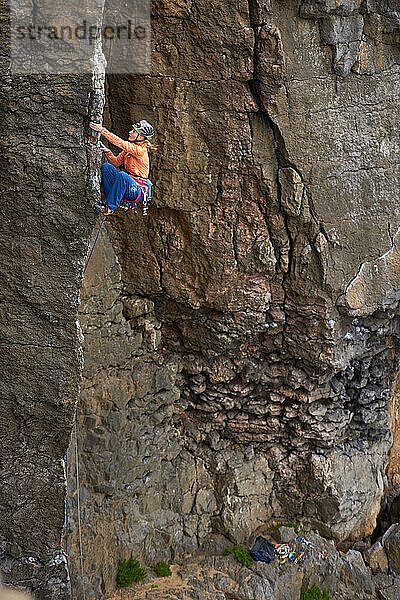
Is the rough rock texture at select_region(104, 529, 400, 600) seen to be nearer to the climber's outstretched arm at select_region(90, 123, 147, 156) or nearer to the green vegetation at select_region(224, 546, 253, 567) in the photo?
the green vegetation at select_region(224, 546, 253, 567)

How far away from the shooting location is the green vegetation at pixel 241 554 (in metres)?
8.78

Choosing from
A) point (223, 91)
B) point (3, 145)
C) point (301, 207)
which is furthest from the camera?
point (301, 207)

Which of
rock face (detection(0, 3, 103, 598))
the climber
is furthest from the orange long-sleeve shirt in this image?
rock face (detection(0, 3, 103, 598))

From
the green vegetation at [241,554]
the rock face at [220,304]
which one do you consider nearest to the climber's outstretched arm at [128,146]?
the rock face at [220,304]

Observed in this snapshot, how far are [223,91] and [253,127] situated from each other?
1.55ft

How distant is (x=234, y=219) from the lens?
25.1ft

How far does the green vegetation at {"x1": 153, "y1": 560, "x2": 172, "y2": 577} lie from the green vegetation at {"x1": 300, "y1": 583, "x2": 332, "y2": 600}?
1570 millimetres

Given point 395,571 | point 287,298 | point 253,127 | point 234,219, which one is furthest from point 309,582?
point 253,127

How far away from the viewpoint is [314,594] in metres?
8.69

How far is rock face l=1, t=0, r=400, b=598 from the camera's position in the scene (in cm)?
592

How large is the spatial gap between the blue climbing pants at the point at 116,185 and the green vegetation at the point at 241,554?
4970mm

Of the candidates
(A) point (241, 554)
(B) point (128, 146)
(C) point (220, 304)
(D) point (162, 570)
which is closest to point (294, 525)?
(A) point (241, 554)

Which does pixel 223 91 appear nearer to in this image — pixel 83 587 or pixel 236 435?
pixel 236 435

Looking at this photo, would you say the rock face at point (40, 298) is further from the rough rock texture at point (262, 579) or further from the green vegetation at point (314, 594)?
the green vegetation at point (314, 594)
